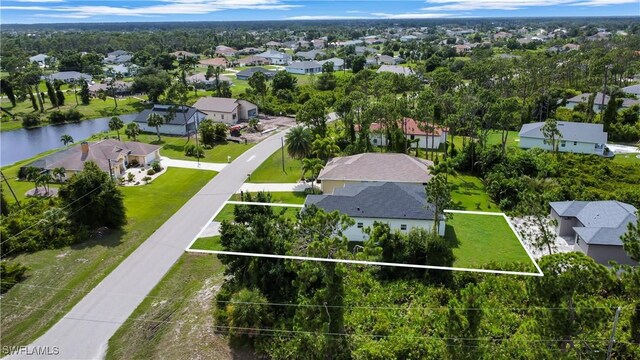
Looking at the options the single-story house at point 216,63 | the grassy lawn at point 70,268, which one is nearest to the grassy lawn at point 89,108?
the single-story house at point 216,63

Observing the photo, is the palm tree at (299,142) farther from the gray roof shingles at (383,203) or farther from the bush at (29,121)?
the bush at (29,121)

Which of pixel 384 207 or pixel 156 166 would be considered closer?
pixel 384 207

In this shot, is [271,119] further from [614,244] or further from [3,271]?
[614,244]

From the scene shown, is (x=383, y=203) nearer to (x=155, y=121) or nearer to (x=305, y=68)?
(x=155, y=121)

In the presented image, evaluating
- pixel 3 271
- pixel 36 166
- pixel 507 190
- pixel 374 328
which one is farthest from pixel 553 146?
pixel 36 166

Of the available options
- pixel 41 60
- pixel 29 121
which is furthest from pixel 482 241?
pixel 41 60
